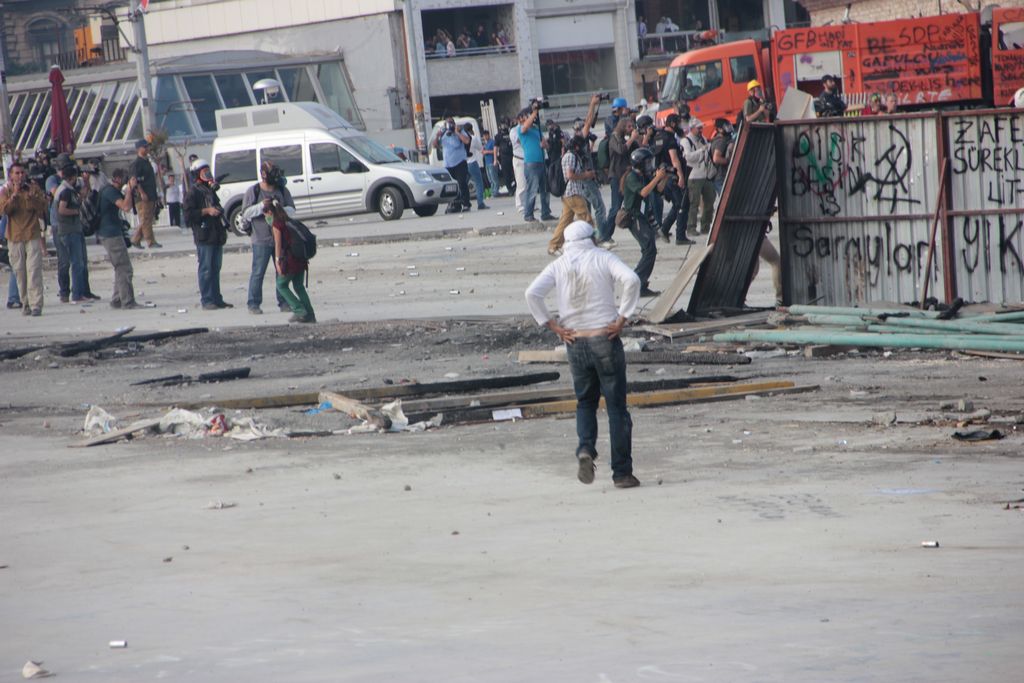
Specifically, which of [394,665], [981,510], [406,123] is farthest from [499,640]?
[406,123]

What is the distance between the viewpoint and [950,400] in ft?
34.0

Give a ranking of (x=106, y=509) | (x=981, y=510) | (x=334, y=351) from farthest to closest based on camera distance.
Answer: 1. (x=334, y=351)
2. (x=106, y=509)
3. (x=981, y=510)

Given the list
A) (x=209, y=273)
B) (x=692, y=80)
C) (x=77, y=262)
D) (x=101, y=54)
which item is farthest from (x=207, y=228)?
(x=101, y=54)

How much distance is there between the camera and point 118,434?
10.4 m

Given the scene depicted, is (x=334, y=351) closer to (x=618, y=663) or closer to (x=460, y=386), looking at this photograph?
(x=460, y=386)

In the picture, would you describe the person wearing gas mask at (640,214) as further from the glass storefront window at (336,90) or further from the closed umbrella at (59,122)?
the glass storefront window at (336,90)

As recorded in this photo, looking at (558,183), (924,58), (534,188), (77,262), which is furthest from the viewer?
(924,58)

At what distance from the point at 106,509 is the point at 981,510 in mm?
4573

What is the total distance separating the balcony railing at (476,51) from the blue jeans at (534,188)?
26.0 meters

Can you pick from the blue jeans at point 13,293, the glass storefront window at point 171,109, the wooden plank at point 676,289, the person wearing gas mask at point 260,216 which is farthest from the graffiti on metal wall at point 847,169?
the glass storefront window at point 171,109

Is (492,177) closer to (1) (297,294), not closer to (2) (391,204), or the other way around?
(2) (391,204)

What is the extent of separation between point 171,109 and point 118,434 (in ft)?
114

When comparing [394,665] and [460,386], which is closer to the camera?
[394,665]

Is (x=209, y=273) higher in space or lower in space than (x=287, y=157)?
lower
